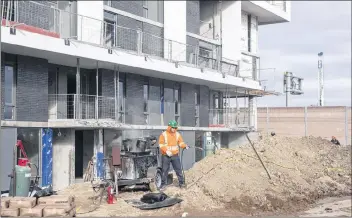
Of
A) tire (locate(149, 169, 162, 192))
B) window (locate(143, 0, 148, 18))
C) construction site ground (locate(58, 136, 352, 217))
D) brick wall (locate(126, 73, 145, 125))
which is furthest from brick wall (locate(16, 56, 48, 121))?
window (locate(143, 0, 148, 18))

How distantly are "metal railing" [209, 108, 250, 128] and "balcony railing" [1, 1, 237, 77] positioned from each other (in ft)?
17.3

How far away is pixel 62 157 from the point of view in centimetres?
2059

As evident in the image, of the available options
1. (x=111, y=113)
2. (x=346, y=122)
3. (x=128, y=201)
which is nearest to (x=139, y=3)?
(x=111, y=113)

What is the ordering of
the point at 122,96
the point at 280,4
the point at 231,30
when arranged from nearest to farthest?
the point at 122,96 → the point at 231,30 → the point at 280,4

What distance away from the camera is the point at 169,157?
15.9 metres

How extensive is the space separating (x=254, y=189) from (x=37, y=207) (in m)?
7.16

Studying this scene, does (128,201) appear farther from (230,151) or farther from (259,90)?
(259,90)

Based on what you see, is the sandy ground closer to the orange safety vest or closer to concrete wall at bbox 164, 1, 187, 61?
the orange safety vest

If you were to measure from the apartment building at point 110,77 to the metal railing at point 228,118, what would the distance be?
0.11 metres

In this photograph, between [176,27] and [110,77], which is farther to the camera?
Answer: [176,27]

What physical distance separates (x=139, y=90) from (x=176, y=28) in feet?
16.8

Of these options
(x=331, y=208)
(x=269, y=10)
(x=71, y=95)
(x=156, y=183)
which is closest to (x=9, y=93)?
(x=71, y=95)

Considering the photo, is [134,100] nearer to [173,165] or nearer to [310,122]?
[173,165]

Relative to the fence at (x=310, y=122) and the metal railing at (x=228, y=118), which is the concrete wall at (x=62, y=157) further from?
the fence at (x=310, y=122)
